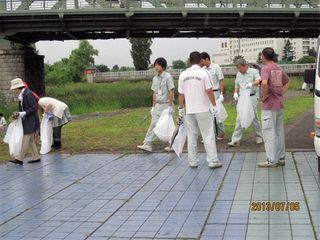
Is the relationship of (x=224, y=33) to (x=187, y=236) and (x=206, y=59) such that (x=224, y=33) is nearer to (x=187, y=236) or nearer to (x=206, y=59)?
(x=206, y=59)

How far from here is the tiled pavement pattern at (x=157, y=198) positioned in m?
5.52

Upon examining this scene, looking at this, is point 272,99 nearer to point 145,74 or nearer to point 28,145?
point 28,145

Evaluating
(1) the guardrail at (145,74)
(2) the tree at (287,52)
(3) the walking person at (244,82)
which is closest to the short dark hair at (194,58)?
(3) the walking person at (244,82)

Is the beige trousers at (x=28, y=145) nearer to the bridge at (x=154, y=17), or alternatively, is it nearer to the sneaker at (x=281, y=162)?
the sneaker at (x=281, y=162)

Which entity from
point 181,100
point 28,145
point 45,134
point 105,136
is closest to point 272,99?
point 181,100

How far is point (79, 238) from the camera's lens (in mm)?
5398

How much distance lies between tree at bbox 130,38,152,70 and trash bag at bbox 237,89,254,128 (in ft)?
298

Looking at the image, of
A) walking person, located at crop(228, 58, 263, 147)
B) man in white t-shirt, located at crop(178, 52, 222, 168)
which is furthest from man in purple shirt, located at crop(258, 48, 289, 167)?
walking person, located at crop(228, 58, 263, 147)

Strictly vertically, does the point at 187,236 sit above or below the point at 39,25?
below

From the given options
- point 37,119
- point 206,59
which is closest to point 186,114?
point 206,59

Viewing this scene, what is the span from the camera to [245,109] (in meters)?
10.3

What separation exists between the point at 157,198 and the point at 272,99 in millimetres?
2640

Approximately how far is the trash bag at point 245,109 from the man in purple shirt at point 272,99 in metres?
1.75

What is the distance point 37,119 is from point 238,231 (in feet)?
18.1
